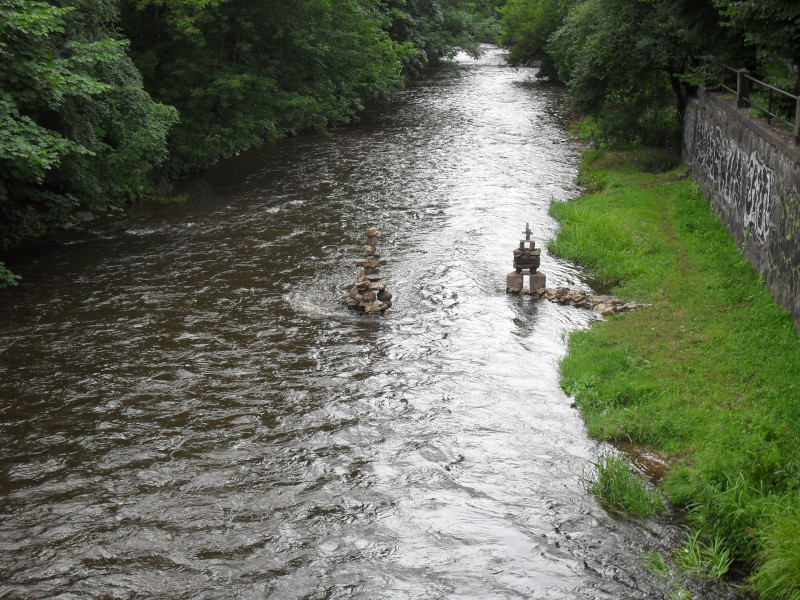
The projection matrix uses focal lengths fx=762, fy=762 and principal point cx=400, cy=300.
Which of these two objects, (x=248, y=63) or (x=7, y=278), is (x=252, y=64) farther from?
(x=7, y=278)

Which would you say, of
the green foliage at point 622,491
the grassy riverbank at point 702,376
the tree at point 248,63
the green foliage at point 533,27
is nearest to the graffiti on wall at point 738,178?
the grassy riverbank at point 702,376

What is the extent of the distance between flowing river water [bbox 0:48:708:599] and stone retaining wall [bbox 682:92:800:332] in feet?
12.0

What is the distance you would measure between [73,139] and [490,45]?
186 ft

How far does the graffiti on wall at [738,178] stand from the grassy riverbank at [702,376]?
2.47 feet

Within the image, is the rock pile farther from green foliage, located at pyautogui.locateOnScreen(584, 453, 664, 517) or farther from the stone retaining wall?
green foliage, located at pyautogui.locateOnScreen(584, 453, 664, 517)

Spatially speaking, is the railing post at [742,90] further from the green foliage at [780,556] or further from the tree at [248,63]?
the tree at [248,63]

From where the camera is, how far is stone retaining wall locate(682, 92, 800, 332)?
506 inches

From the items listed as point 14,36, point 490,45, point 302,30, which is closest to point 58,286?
point 14,36

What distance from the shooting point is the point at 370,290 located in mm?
15188

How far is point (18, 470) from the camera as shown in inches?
396

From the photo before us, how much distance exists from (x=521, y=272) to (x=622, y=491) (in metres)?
7.52

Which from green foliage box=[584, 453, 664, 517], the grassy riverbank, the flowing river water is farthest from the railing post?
green foliage box=[584, 453, 664, 517]

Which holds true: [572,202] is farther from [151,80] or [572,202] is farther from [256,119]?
[151,80]

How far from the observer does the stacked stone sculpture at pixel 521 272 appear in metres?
15.9
